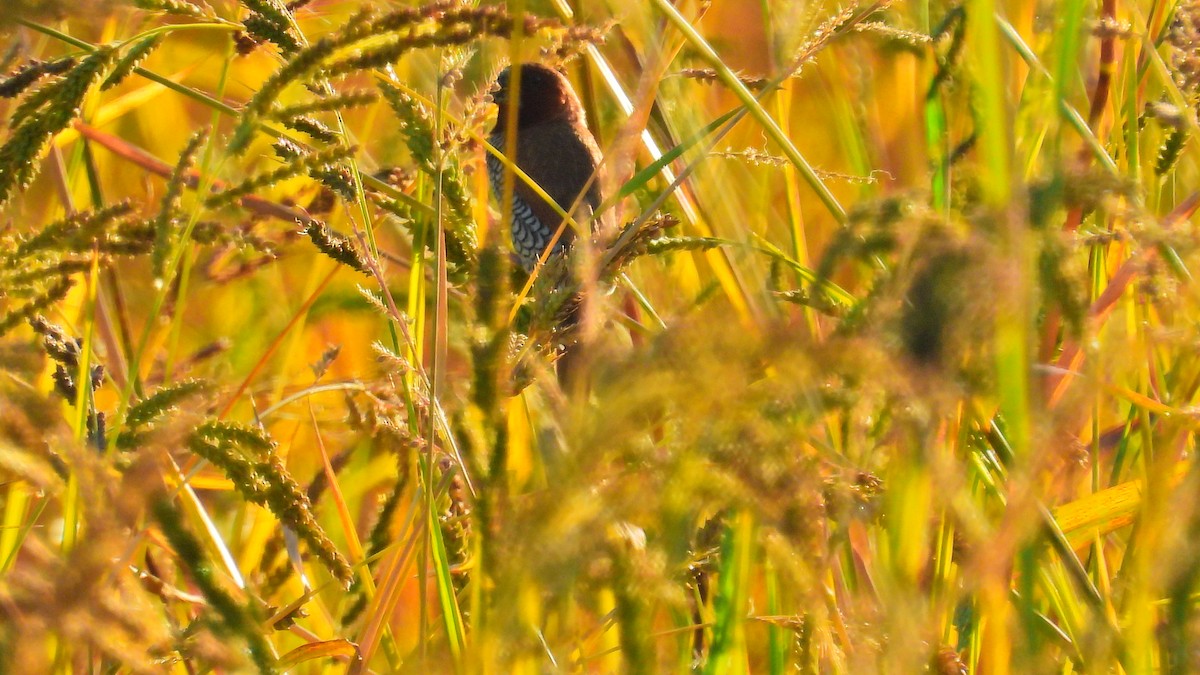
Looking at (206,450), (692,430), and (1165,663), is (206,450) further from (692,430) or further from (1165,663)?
(1165,663)

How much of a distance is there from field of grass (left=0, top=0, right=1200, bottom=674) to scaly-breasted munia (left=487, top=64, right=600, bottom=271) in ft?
4.60

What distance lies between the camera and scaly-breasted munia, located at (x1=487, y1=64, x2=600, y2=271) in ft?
12.2

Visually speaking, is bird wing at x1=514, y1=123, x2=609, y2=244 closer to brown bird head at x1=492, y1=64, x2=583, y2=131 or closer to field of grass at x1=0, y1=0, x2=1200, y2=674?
brown bird head at x1=492, y1=64, x2=583, y2=131

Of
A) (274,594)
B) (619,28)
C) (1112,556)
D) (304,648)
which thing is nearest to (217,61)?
(619,28)

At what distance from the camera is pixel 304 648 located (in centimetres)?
119

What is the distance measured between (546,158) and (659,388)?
3489 millimetres

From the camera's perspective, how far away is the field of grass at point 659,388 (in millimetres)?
602

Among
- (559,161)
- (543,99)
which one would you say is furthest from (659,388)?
(543,99)

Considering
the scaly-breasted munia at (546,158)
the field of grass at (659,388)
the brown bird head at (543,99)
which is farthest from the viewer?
the brown bird head at (543,99)

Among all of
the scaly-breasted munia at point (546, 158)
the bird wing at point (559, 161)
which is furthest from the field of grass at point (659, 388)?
the bird wing at point (559, 161)

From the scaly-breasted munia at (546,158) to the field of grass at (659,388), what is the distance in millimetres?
1402

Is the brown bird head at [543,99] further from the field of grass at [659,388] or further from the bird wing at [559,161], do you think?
the field of grass at [659,388]

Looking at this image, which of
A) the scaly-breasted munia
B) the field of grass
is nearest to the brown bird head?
the scaly-breasted munia

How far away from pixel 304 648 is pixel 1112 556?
1174 millimetres
